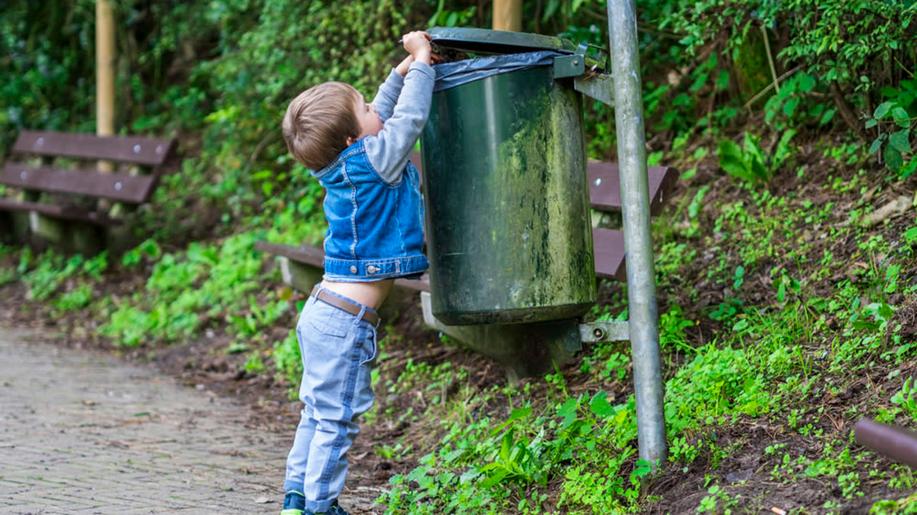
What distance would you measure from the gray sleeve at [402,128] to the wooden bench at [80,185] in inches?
212

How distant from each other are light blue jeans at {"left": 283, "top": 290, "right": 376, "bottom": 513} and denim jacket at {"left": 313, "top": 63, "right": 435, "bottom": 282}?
152 millimetres

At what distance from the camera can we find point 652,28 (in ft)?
20.5

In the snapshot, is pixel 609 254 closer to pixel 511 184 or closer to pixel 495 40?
pixel 511 184

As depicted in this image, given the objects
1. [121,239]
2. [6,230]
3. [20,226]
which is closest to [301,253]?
[121,239]

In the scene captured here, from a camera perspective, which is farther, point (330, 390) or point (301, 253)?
point (301, 253)

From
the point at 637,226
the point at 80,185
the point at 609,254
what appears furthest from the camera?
the point at 80,185

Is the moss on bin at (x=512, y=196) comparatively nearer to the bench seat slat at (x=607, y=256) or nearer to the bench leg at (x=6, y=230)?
the bench seat slat at (x=607, y=256)

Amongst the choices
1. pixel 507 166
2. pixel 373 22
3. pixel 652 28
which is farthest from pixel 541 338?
pixel 373 22

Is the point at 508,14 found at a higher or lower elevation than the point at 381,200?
higher

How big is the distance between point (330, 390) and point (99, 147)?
6122 millimetres

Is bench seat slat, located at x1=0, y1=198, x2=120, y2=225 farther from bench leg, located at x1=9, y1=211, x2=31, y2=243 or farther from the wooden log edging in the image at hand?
the wooden log edging

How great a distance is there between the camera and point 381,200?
3.62 metres

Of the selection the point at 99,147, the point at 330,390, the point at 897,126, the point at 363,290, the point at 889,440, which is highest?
the point at 99,147

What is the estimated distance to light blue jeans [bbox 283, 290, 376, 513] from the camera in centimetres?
364
